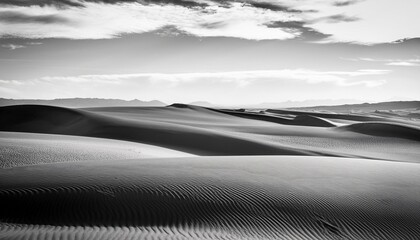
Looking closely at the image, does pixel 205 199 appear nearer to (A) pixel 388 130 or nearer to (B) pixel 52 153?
(B) pixel 52 153

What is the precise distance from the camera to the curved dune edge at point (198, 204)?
427 cm

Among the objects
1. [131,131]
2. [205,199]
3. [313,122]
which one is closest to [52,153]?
[205,199]

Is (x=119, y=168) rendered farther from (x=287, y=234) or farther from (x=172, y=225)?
(x=287, y=234)

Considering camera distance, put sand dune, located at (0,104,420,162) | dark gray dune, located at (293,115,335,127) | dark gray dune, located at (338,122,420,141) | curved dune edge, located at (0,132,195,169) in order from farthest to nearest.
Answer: dark gray dune, located at (293,115,335,127)
dark gray dune, located at (338,122,420,141)
sand dune, located at (0,104,420,162)
curved dune edge, located at (0,132,195,169)

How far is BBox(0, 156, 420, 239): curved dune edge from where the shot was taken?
4270 mm

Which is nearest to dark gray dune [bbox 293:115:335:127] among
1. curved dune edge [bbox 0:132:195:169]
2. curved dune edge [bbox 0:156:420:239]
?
curved dune edge [bbox 0:132:195:169]

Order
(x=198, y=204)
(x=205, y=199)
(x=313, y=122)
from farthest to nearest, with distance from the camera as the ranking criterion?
1. (x=313, y=122)
2. (x=205, y=199)
3. (x=198, y=204)

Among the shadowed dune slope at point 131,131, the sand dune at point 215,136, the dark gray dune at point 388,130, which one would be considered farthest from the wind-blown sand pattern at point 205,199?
the dark gray dune at point 388,130

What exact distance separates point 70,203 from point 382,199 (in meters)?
4.54

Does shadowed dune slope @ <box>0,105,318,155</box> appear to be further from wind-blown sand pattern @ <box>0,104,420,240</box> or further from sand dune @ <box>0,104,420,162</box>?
wind-blown sand pattern @ <box>0,104,420,240</box>

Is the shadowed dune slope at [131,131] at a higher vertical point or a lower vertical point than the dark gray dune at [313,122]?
higher

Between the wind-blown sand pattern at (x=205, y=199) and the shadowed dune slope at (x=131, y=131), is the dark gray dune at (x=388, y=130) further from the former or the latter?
the wind-blown sand pattern at (x=205, y=199)

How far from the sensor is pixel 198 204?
5043mm

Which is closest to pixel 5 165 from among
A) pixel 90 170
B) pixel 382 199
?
pixel 90 170
